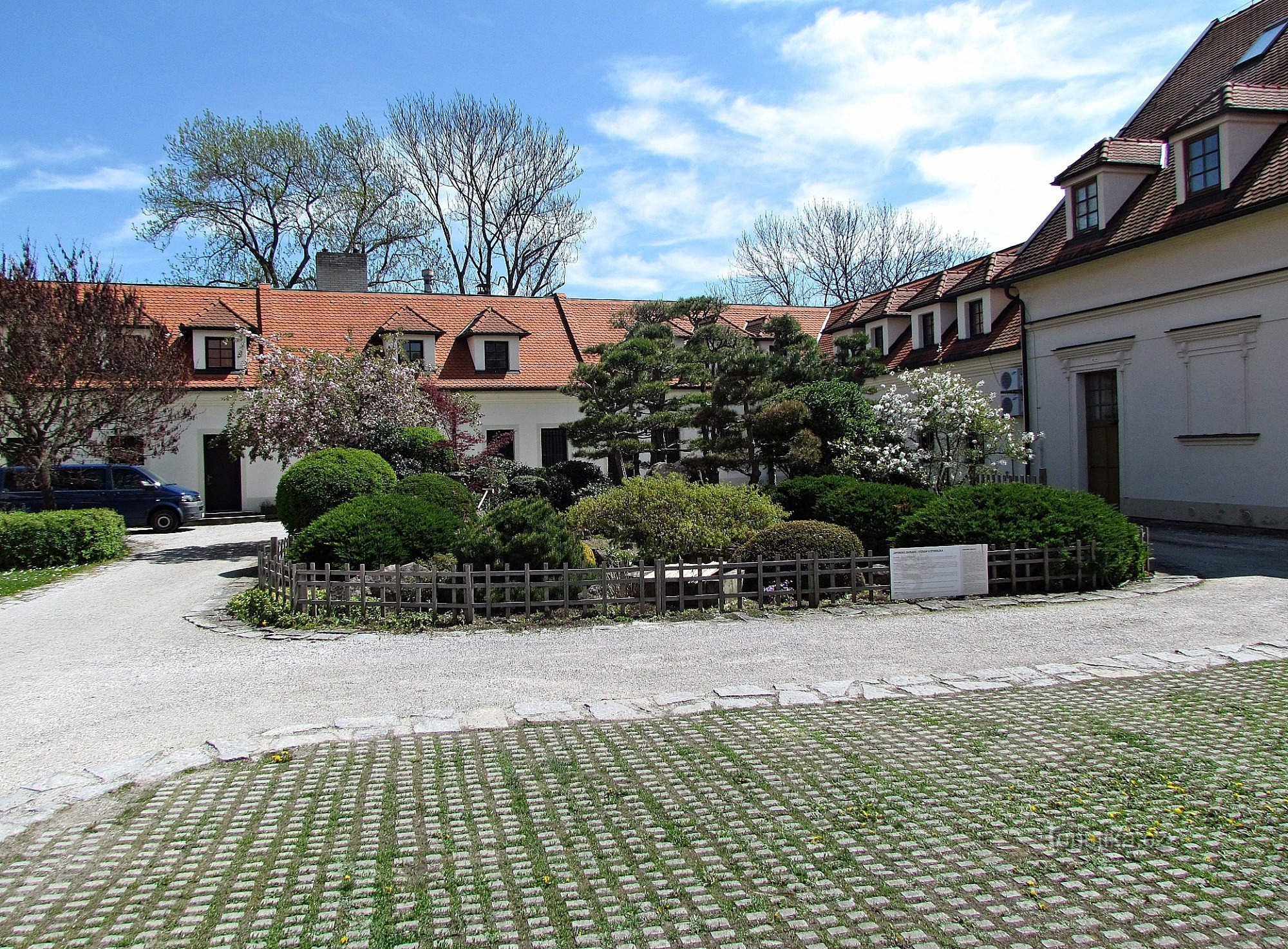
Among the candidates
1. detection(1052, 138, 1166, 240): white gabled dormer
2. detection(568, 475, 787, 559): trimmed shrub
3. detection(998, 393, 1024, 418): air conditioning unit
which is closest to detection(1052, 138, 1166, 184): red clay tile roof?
detection(1052, 138, 1166, 240): white gabled dormer

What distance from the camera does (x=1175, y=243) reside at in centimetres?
1858

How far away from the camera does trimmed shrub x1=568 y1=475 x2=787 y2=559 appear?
12398 mm

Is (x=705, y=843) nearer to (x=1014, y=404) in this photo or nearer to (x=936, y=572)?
(x=936, y=572)

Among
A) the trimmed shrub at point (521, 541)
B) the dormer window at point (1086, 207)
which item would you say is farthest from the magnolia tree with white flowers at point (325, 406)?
the dormer window at point (1086, 207)

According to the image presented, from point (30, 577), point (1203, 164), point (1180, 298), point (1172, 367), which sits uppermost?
point (1203, 164)

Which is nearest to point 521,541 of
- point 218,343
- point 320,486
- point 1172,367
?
point 320,486

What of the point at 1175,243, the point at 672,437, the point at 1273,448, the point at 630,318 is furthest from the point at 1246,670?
the point at 672,437

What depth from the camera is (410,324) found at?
2772cm

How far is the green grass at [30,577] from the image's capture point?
13078mm

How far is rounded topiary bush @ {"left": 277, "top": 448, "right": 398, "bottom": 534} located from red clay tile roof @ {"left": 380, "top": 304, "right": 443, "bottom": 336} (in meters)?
13.5

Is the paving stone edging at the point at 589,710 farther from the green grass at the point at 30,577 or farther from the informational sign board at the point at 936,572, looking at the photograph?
the green grass at the point at 30,577

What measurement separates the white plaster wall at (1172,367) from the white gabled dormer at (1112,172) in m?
1.41

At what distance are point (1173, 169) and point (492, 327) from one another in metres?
19.1

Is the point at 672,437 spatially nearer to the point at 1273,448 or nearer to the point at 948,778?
the point at 1273,448
